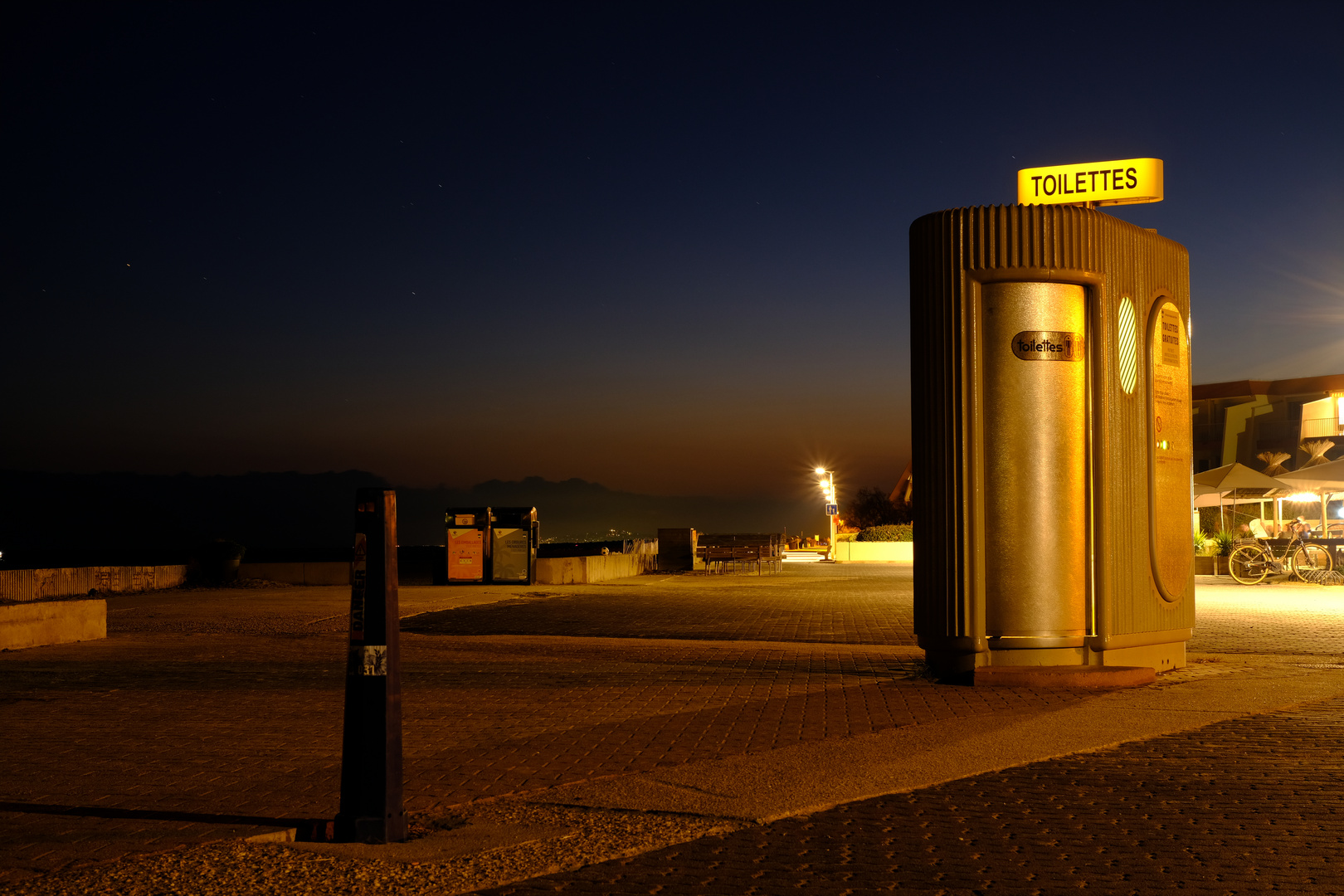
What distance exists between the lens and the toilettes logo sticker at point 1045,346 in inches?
407

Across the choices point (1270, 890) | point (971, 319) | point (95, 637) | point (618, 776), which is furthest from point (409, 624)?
point (1270, 890)

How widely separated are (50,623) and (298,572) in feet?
52.5

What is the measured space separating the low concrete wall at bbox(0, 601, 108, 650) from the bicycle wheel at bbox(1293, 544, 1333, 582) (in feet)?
72.4

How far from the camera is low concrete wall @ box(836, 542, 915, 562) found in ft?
144

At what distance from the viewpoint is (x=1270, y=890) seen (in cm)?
436

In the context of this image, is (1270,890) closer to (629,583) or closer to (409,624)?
(409,624)

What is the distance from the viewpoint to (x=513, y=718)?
827cm

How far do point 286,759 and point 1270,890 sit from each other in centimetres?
496

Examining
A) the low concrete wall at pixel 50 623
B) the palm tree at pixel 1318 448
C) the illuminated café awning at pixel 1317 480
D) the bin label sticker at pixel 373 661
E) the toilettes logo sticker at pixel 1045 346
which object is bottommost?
the low concrete wall at pixel 50 623

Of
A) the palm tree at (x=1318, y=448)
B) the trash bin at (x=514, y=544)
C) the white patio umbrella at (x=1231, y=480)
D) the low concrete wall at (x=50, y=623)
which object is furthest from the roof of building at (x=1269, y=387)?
the low concrete wall at (x=50, y=623)

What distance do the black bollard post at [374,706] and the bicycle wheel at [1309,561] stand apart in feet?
78.4

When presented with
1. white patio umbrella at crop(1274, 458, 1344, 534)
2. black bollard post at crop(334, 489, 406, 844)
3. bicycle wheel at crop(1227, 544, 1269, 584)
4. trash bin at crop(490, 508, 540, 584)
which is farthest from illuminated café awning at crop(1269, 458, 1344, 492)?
black bollard post at crop(334, 489, 406, 844)

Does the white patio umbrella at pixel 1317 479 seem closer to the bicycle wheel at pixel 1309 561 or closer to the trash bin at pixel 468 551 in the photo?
the bicycle wheel at pixel 1309 561

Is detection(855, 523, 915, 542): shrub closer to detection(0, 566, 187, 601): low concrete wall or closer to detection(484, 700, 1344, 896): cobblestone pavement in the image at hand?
detection(0, 566, 187, 601): low concrete wall
